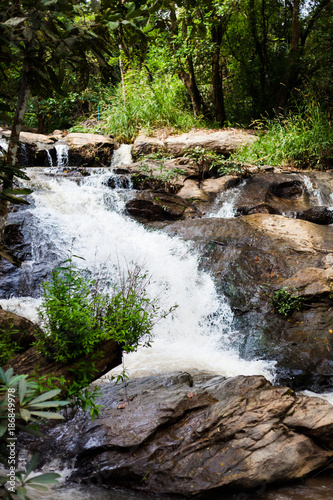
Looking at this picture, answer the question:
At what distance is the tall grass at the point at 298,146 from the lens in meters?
9.96

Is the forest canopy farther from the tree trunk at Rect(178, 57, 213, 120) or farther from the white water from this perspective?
the white water

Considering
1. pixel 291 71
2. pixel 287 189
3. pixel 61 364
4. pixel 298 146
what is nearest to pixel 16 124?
pixel 61 364

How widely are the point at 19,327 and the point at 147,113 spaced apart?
10335mm

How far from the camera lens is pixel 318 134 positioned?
1000cm

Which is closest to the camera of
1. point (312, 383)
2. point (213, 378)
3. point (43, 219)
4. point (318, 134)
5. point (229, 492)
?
point (229, 492)

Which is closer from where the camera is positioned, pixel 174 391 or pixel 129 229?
pixel 174 391

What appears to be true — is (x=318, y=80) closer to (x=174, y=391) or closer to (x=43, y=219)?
(x=43, y=219)

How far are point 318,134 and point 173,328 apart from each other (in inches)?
286

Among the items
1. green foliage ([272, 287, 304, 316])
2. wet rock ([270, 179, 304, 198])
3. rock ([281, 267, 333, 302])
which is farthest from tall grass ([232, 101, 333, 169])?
green foliage ([272, 287, 304, 316])

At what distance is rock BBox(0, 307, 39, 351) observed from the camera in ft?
10.4

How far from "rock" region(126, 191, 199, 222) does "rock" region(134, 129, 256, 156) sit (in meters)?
2.79

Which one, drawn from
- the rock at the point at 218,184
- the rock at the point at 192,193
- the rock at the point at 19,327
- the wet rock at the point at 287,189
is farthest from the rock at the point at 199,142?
the rock at the point at 19,327

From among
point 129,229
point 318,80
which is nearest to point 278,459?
point 129,229

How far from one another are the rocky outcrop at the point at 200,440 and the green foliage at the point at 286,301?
208cm
